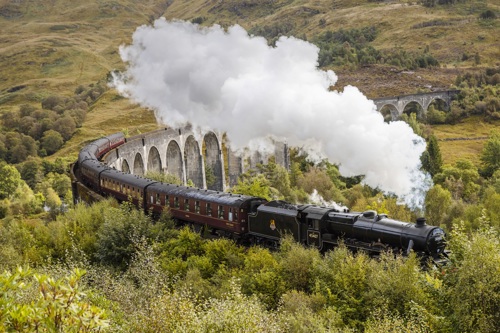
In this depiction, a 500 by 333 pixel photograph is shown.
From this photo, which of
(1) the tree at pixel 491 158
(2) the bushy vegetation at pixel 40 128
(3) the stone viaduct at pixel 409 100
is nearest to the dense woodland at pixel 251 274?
(1) the tree at pixel 491 158

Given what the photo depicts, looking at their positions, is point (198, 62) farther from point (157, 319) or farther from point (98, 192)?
point (157, 319)

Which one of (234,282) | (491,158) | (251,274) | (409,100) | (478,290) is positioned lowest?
(491,158)

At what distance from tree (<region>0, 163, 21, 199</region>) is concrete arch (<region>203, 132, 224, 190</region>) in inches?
1039

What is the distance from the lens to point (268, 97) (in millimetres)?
36125

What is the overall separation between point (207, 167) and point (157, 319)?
55952 mm

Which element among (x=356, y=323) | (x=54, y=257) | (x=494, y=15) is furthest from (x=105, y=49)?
(x=356, y=323)

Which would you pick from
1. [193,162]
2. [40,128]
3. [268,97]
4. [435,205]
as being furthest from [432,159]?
[40,128]

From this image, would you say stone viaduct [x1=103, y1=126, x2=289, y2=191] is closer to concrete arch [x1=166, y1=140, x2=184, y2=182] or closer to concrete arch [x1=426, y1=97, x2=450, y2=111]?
concrete arch [x1=166, y1=140, x2=184, y2=182]

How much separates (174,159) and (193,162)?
12.6 feet

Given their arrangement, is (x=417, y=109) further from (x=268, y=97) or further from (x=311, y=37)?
(x=311, y=37)

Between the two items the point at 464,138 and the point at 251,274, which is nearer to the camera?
the point at 251,274

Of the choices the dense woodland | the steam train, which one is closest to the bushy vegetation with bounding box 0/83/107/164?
the dense woodland

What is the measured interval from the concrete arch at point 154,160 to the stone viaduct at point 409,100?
48.9 metres

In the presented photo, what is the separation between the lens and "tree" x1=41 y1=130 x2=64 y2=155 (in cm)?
9138
